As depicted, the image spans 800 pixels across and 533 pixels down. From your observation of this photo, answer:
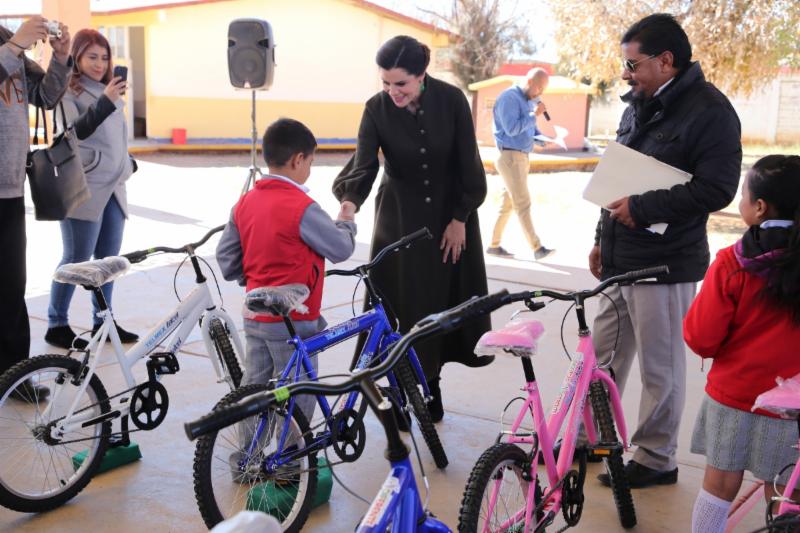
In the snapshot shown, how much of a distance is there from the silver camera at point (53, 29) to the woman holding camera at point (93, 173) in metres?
0.60

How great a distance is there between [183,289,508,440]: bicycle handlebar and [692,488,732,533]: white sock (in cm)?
121

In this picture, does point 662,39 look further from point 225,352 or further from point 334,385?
point 334,385

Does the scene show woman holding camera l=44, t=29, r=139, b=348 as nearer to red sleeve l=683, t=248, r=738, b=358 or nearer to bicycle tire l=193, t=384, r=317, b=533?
bicycle tire l=193, t=384, r=317, b=533

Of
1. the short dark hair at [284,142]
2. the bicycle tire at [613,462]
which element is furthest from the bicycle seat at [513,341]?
the short dark hair at [284,142]

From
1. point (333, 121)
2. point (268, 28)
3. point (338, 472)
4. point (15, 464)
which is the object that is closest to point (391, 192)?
point (338, 472)

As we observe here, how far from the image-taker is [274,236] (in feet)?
10.8

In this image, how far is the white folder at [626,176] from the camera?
→ 11.3 ft

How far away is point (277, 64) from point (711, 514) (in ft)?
68.3

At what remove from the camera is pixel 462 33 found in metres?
29.2

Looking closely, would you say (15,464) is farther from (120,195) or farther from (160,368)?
(120,195)

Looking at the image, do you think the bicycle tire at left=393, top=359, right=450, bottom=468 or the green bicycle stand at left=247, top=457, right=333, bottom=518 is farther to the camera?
the bicycle tire at left=393, top=359, right=450, bottom=468

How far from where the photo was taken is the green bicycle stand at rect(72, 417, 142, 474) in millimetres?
3758

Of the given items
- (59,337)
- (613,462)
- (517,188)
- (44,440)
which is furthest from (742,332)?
(517,188)

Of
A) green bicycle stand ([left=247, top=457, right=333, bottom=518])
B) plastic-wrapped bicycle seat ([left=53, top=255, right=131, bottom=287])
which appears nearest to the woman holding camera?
plastic-wrapped bicycle seat ([left=53, top=255, right=131, bottom=287])
